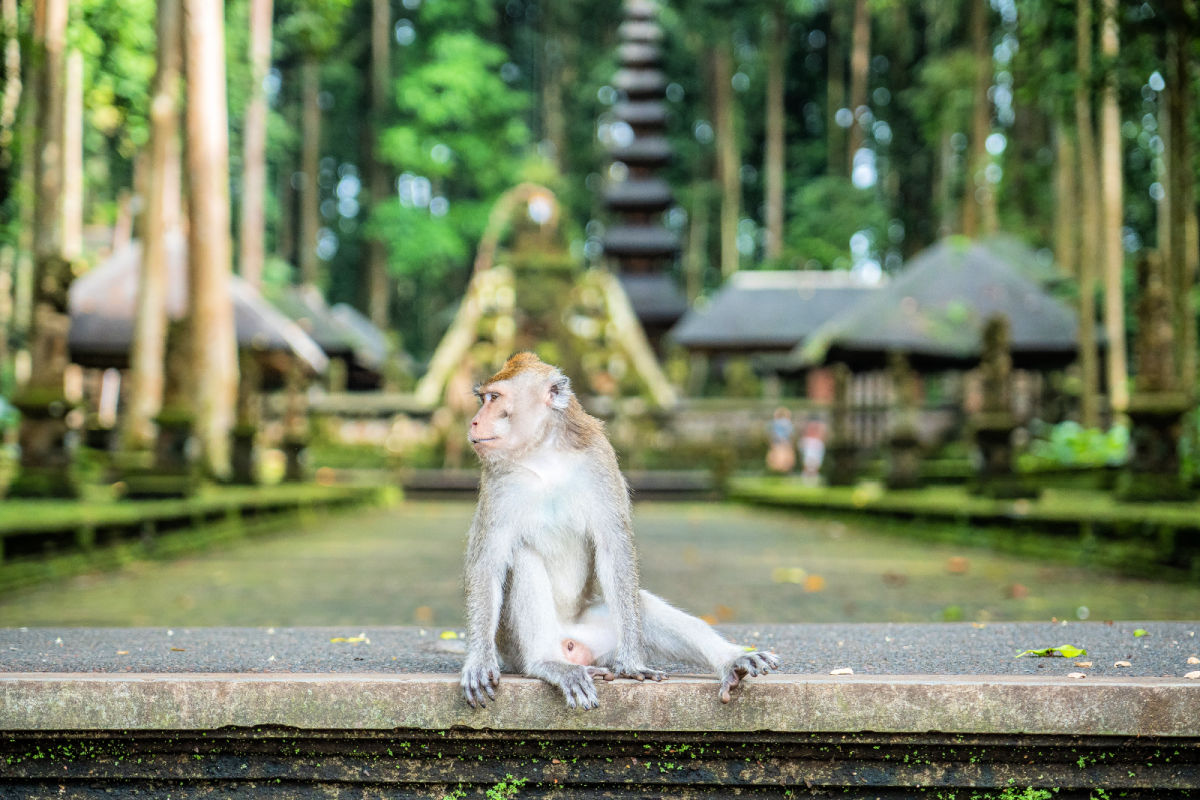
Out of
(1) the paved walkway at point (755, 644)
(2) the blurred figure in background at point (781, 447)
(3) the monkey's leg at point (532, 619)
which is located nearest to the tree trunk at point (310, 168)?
(2) the blurred figure in background at point (781, 447)

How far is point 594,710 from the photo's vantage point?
316 cm

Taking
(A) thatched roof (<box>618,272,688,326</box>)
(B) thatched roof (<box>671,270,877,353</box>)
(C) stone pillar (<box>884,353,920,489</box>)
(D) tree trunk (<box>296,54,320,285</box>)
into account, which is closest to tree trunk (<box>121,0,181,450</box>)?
(C) stone pillar (<box>884,353,920,489</box>)

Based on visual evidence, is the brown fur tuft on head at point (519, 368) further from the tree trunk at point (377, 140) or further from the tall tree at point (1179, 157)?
the tree trunk at point (377, 140)

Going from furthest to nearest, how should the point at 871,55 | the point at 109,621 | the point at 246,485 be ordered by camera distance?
the point at 871,55 → the point at 246,485 → the point at 109,621

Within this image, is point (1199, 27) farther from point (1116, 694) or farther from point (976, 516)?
point (1116, 694)

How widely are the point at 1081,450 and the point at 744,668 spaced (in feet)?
49.1

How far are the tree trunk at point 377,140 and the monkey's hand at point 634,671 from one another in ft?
124

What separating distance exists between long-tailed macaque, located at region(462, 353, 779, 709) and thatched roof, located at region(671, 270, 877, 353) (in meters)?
29.4

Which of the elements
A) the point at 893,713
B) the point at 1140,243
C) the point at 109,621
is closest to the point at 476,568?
the point at 893,713

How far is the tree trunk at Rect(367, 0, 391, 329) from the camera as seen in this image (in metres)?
40.8

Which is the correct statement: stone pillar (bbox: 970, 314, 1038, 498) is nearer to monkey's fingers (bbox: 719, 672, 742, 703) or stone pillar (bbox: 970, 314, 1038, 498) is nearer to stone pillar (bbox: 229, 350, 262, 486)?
stone pillar (bbox: 229, 350, 262, 486)

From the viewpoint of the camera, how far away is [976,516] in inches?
457

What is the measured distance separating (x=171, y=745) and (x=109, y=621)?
145 inches

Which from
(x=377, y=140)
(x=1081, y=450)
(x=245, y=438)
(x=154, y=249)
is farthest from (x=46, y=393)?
(x=377, y=140)
